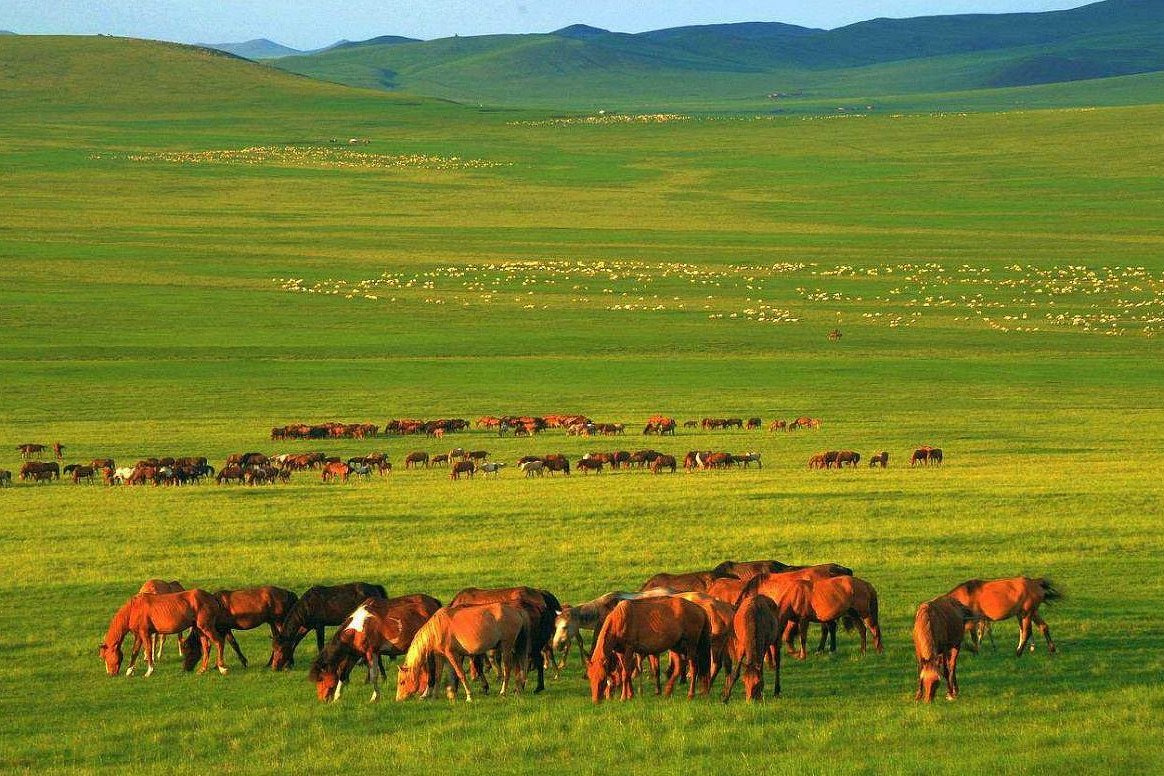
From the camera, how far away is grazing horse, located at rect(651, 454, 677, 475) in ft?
100

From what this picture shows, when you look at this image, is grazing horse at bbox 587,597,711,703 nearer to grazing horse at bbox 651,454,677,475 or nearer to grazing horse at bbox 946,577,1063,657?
grazing horse at bbox 946,577,1063,657

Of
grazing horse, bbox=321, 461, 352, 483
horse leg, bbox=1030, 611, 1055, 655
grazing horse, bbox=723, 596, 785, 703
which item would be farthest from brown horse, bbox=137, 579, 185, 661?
grazing horse, bbox=321, 461, 352, 483

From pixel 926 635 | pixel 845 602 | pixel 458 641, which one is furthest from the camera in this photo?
pixel 845 602

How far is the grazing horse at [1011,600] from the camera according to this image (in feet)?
45.2

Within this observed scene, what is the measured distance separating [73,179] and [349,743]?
114918 millimetres

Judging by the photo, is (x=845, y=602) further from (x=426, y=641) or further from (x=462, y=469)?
(x=462, y=469)

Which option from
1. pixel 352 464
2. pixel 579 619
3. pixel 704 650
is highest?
pixel 704 650

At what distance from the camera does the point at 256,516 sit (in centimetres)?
2369

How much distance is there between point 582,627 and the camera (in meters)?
14.0

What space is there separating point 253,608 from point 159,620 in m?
0.87

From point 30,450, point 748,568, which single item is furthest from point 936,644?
point 30,450

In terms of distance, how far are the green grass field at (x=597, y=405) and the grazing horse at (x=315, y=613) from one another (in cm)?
34

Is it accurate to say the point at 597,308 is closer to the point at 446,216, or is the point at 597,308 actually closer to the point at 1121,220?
the point at 446,216

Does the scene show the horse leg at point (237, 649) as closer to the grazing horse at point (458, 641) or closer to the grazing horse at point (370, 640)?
the grazing horse at point (370, 640)
